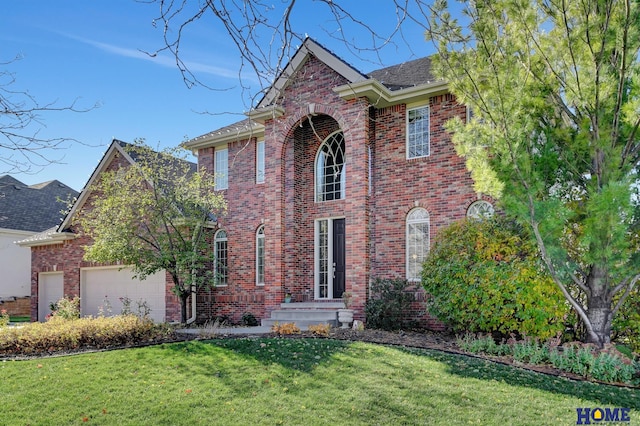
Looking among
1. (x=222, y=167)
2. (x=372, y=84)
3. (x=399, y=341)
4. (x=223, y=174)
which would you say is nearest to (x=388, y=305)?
(x=399, y=341)

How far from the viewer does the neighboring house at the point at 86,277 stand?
17.9 m

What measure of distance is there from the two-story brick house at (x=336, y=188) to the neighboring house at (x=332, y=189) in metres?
0.03

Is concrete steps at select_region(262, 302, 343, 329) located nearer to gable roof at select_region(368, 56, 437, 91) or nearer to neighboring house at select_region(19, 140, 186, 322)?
neighboring house at select_region(19, 140, 186, 322)

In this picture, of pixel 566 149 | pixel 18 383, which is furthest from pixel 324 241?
pixel 18 383

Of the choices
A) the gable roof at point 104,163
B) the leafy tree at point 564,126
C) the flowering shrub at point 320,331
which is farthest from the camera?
the gable roof at point 104,163

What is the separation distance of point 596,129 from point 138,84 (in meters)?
7.53

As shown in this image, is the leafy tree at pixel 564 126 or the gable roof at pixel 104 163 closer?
the leafy tree at pixel 564 126

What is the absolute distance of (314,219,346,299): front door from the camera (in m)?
15.6

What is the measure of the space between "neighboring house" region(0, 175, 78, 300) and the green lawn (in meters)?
18.5

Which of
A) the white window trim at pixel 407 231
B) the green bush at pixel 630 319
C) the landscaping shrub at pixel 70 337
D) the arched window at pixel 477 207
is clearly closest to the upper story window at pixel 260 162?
the white window trim at pixel 407 231

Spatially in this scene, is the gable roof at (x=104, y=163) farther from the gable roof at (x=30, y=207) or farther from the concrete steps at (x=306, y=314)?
the concrete steps at (x=306, y=314)

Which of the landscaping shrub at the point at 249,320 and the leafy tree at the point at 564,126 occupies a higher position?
the leafy tree at the point at 564,126

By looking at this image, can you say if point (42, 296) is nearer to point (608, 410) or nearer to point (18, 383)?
point (18, 383)

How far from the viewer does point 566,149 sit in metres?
9.67
